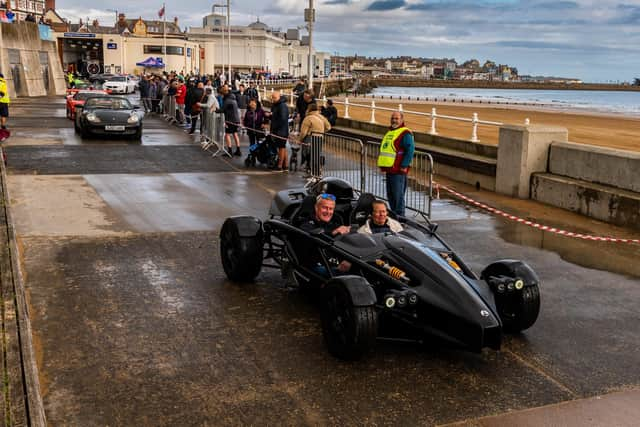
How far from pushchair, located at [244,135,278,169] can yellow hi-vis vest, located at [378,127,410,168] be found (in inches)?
265

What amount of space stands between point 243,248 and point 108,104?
17.5 metres

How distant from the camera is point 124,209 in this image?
1239 centimetres

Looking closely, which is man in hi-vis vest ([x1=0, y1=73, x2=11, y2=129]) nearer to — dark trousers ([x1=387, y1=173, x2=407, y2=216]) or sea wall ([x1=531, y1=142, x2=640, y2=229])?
dark trousers ([x1=387, y1=173, x2=407, y2=216])

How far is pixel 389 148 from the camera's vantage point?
11.2 m

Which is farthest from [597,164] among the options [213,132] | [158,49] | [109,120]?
[158,49]

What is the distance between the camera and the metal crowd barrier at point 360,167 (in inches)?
519

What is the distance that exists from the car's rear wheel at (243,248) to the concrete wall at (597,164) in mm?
7123

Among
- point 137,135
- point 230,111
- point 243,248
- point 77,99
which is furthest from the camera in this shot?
point 77,99

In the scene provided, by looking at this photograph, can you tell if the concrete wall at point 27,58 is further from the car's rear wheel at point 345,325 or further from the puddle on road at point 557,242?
the car's rear wheel at point 345,325

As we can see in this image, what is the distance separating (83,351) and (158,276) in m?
2.39

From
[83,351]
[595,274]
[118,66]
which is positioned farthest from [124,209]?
[118,66]

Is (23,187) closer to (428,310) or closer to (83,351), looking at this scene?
(83,351)

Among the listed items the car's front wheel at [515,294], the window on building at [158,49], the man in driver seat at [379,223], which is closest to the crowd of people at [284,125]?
the man in driver seat at [379,223]

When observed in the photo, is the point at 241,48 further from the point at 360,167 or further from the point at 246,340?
the point at 246,340
